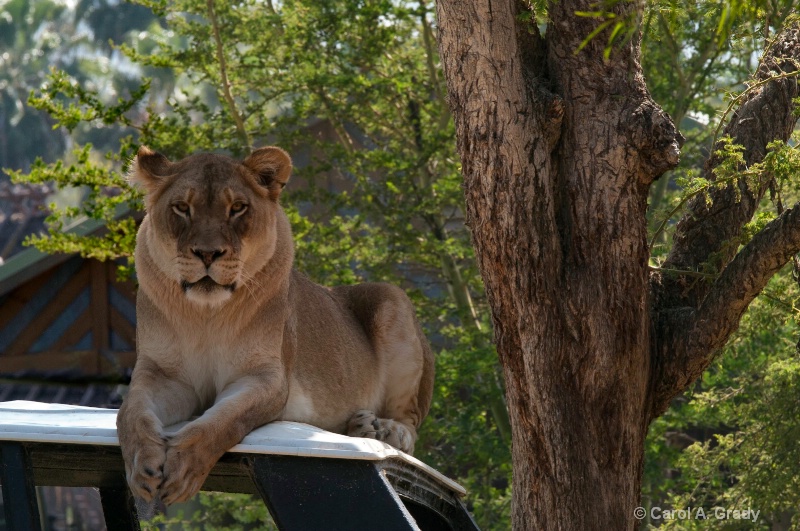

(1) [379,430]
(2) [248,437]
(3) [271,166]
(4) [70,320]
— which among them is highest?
(3) [271,166]

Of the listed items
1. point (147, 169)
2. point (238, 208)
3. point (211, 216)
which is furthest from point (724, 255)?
point (147, 169)

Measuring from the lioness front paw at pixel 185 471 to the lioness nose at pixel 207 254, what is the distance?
3.04ft

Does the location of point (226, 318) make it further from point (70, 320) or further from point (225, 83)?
point (70, 320)

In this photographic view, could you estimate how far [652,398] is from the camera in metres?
4.99

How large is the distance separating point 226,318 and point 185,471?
1.15 m

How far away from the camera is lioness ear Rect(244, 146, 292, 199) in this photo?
15.3 ft

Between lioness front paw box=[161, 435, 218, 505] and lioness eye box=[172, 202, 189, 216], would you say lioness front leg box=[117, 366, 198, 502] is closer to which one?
lioness front paw box=[161, 435, 218, 505]

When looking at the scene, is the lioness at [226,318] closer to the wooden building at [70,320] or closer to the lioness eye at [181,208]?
the lioness eye at [181,208]

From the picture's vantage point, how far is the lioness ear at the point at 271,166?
4656mm

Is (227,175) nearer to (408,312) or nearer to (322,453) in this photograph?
(408,312)

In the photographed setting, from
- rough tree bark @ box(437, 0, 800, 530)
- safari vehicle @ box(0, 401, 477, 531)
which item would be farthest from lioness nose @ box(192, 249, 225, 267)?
rough tree bark @ box(437, 0, 800, 530)

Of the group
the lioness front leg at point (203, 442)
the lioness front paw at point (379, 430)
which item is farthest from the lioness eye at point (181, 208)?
the lioness front paw at point (379, 430)

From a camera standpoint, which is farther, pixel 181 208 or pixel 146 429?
pixel 181 208

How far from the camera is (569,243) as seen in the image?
4.71m
